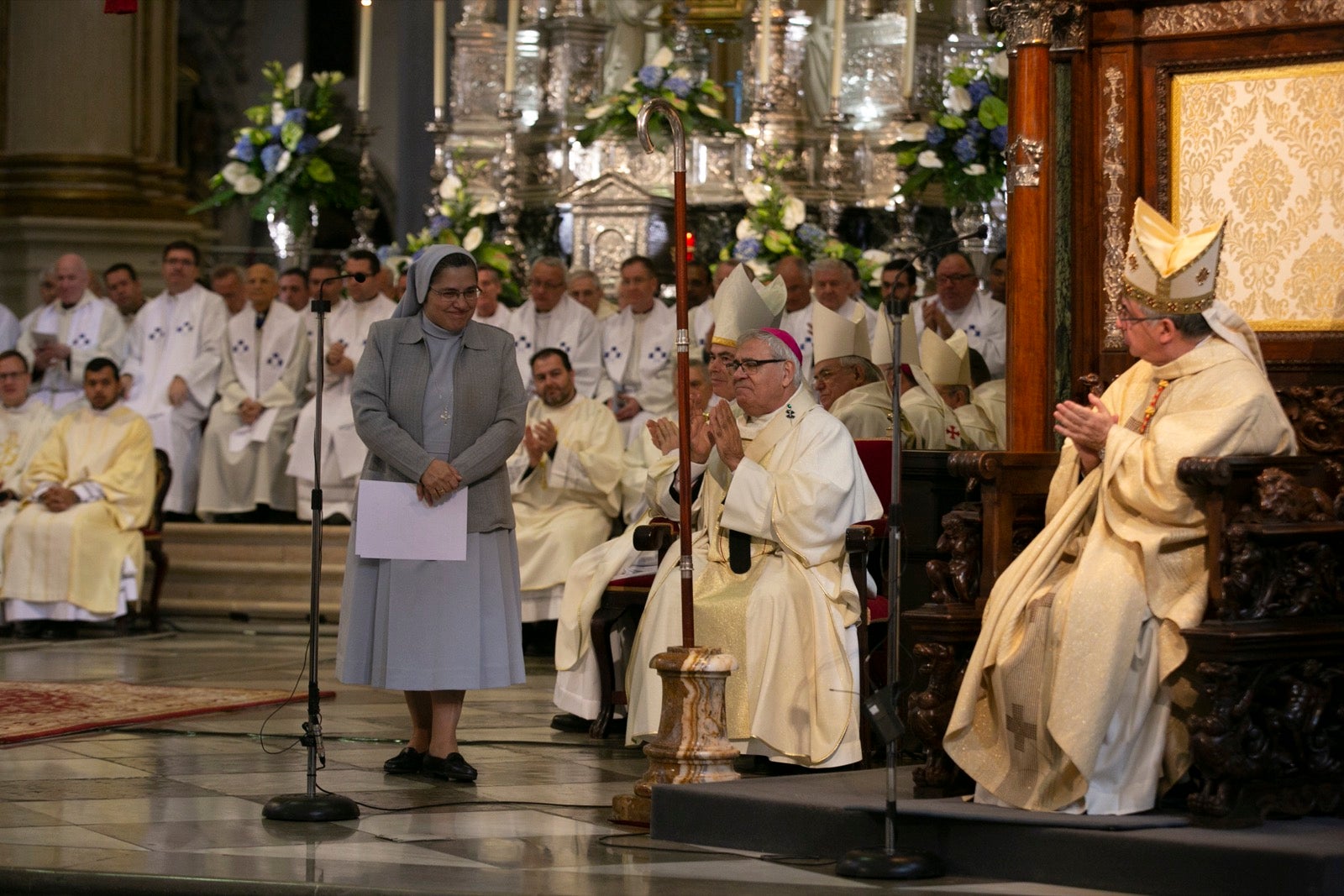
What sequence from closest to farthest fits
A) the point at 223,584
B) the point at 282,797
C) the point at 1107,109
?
the point at 282,797
the point at 1107,109
the point at 223,584

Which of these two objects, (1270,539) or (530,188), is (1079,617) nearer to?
(1270,539)

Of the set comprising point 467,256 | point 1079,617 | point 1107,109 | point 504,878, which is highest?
point 1107,109

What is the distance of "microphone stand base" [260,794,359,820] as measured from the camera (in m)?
5.79

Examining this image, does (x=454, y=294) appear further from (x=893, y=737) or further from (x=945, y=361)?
(x=945, y=361)

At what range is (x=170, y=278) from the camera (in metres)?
12.8

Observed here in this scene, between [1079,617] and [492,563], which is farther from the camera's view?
[492,563]

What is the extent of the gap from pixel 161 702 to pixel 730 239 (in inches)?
193

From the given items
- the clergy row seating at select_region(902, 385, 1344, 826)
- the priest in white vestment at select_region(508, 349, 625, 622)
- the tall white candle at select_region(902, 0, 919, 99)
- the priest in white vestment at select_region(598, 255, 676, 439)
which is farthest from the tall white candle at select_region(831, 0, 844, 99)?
the clergy row seating at select_region(902, 385, 1344, 826)

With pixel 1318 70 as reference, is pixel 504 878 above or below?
below

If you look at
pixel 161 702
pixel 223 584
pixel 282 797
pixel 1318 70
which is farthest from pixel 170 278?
pixel 1318 70

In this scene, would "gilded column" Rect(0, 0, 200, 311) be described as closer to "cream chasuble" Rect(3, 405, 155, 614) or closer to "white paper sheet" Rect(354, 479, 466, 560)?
"cream chasuble" Rect(3, 405, 155, 614)

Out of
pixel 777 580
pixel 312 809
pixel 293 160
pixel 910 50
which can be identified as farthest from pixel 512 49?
pixel 312 809

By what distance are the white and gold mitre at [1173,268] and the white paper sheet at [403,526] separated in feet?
7.20

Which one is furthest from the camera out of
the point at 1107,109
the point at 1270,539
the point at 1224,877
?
the point at 1107,109
